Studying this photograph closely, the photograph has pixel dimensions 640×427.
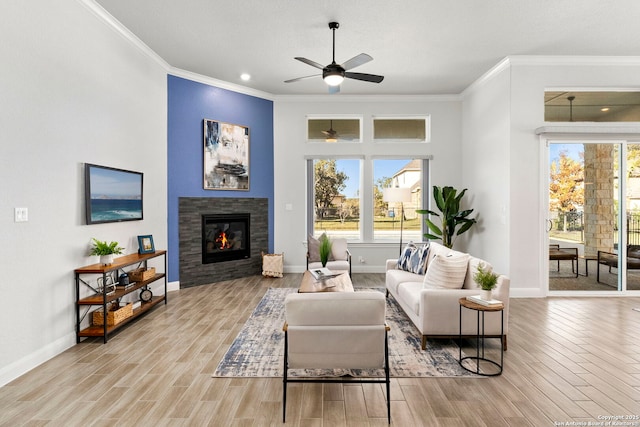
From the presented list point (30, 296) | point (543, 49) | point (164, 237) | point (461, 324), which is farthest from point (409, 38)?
point (30, 296)

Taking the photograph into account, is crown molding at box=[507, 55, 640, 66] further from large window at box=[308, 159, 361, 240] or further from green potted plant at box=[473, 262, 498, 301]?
green potted plant at box=[473, 262, 498, 301]

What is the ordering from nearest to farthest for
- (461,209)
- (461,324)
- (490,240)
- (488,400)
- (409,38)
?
(488,400) < (461,324) < (409,38) < (490,240) < (461,209)

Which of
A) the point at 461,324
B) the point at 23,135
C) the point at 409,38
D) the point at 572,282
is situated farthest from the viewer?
the point at 572,282

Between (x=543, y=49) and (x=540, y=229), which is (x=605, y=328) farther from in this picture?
(x=543, y=49)

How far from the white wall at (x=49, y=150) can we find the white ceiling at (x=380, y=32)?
67cm

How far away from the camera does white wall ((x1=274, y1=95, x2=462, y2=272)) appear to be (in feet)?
22.0

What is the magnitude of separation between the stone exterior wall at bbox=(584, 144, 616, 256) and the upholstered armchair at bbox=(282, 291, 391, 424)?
4.57 meters

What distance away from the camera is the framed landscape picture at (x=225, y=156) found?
228 inches

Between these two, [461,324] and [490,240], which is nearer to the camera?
[461,324]

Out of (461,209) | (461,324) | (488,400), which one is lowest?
(488,400)

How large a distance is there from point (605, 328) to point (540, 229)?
159 centimetres

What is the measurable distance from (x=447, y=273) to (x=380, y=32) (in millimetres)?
2996

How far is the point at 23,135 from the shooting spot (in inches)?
108

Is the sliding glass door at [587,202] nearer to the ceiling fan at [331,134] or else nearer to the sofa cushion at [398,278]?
the sofa cushion at [398,278]
